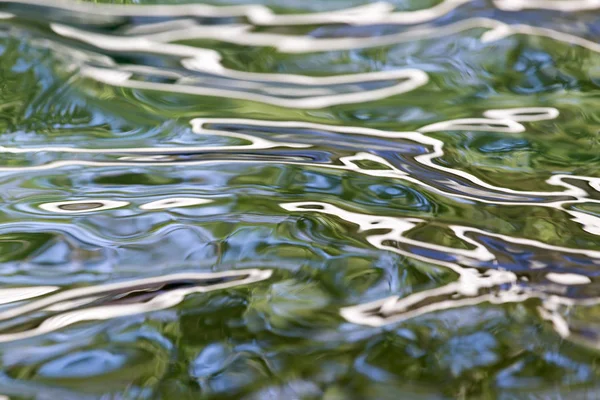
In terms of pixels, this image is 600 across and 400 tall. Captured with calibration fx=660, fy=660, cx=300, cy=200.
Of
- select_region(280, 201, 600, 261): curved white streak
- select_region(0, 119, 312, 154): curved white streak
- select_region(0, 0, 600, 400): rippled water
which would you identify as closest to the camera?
select_region(0, 0, 600, 400): rippled water

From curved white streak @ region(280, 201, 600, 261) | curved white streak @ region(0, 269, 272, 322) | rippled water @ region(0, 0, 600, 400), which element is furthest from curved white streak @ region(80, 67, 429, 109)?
curved white streak @ region(0, 269, 272, 322)

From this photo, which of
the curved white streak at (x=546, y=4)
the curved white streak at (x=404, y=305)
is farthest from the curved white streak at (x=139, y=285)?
the curved white streak at (x=546, y=4)

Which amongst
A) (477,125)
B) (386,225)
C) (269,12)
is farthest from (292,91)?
(386,225)

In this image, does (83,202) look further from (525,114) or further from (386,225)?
(525,114)

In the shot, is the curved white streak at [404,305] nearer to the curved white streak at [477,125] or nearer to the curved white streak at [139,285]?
the curved white streak at [139,285]

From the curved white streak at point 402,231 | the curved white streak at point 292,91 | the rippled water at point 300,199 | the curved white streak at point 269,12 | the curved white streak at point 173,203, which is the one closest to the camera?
the rippled water at point 300,199

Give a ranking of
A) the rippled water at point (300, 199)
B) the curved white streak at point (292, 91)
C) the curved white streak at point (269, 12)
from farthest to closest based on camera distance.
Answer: the curved white streak at point (269, 12) < the curved white streak at point (292, 91) < the rippled water at point (300, 199)

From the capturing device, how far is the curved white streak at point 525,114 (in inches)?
43.8

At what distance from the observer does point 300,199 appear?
2.96 ft

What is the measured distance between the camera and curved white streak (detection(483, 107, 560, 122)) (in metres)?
1.11

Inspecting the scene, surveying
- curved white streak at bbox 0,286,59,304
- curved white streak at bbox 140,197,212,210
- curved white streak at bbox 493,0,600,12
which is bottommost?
curved white streak at bbox 0,286,59,304

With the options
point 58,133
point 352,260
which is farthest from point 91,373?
point 58,133

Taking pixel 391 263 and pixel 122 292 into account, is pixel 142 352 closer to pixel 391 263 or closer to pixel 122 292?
pixel 122 292

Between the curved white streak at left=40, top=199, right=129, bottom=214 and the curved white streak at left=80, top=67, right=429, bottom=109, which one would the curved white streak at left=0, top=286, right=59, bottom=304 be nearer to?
the curved white streak at left=40, top=199, right=129, bottom=214
